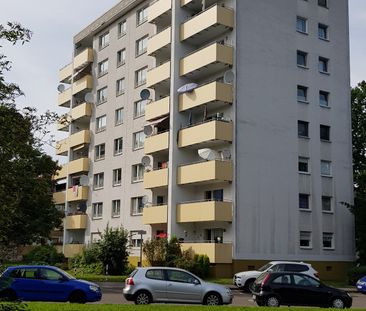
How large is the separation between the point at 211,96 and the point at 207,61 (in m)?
2.48

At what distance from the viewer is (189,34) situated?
1635 inches

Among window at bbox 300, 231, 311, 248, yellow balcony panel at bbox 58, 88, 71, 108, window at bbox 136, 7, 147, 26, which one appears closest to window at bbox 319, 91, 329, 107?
window at bbox 300, 231, 311, 248

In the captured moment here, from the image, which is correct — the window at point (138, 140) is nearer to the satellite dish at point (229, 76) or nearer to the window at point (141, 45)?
the window at point (141, 45)

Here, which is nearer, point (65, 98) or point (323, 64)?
point (323, 64)

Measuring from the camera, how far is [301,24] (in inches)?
1697

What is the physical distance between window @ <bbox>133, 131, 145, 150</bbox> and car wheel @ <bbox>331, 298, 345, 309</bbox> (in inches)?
1073

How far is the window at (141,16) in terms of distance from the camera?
162ft

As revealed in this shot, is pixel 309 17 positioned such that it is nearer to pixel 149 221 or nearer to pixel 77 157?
pixel 149 221

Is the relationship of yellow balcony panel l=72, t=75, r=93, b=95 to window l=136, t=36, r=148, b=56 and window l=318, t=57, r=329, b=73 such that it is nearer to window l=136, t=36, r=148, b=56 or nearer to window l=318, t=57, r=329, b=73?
window l=136, t=36, r=148, b=56

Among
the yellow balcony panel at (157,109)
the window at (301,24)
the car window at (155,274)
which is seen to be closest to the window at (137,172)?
the yellow balcony panel at (157,109)

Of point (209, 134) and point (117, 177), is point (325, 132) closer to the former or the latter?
point (209, 134)

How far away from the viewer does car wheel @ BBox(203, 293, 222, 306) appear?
20906mm

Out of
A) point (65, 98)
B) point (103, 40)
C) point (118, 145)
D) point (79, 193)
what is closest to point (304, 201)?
point (118, 145)

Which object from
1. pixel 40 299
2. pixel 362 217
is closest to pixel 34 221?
pixel 362 217
